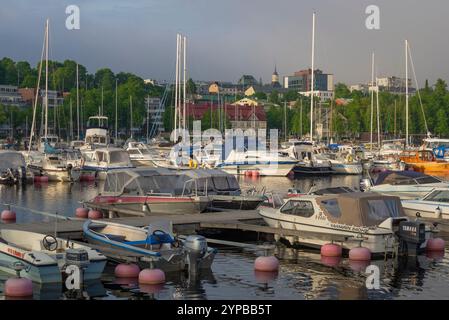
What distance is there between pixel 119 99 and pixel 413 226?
116044 mm

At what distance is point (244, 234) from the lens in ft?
95.5

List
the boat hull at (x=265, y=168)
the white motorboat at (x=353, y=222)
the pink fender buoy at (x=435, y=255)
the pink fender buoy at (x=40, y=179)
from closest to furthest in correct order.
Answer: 1. the white motorboat at (x=353, y=222)
2. the pink fender buoy at (x=435, y=255)
3. the pink fender buoy at (x=40, y=179)
4. the boat hull at (x=265, y=168)

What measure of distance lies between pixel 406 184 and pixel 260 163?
32.2m

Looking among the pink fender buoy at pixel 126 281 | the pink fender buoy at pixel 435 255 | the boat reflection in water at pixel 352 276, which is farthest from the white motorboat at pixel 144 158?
the pink fender buoy at pixel 126 281

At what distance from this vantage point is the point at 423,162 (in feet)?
240

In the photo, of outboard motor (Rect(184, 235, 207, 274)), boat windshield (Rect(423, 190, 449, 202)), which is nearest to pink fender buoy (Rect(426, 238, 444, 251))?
boat windshield (Rect(423, 190, 449, 202))

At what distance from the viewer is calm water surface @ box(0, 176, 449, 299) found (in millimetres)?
20047

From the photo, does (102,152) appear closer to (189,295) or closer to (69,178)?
(69,178)

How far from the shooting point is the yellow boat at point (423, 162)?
236ft

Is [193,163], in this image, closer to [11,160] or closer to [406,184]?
[11,160]

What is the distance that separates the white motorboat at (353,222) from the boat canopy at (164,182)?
299 inches

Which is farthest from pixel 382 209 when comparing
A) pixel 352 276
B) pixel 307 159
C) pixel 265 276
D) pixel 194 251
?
pixel 307 159

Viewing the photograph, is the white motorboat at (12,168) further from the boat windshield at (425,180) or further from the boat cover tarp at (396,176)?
the boat windshield at (425,180)

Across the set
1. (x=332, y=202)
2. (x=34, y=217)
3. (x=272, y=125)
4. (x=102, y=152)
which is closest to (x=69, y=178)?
(x=102, y=152)
